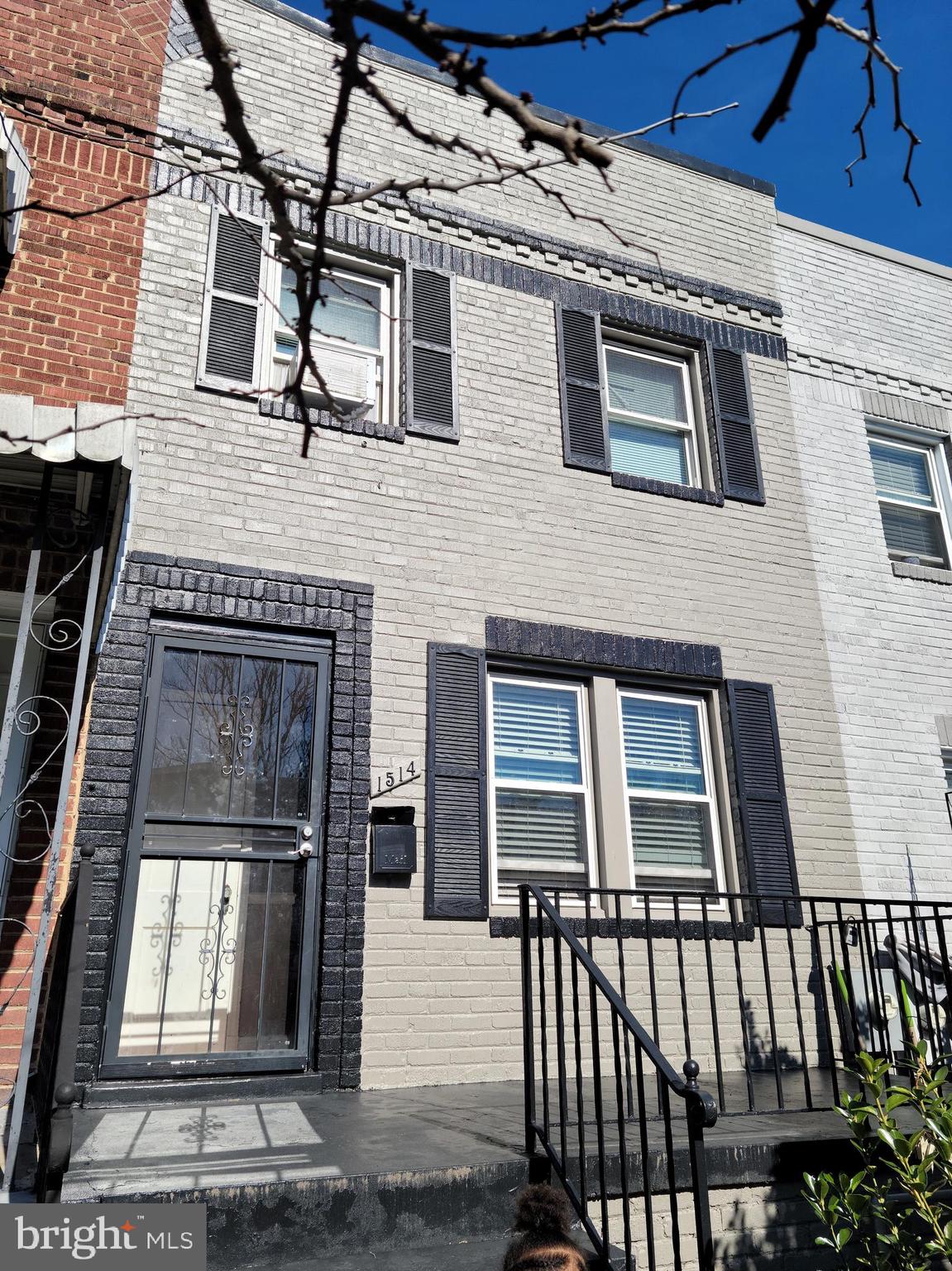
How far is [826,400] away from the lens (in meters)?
8.11

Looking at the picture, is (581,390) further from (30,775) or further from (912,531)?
(30,775)

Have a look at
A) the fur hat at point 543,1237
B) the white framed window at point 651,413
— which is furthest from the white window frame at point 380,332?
the fur hat at point 543,1237

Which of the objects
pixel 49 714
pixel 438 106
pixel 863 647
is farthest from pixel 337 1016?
pixel 438 106

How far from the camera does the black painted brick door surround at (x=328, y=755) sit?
462 cm

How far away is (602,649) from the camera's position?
6.21m

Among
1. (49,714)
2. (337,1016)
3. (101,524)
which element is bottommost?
(337,1016)

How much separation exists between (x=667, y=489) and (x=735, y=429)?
93 cm

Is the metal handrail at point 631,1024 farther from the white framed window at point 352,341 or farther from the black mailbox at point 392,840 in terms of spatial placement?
the white framed window at point 352,341

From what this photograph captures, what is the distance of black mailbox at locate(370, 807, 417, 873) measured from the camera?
5148mm

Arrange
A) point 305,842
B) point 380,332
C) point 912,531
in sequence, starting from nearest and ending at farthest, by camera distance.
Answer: point 305,842
point 380,332
point 912,531

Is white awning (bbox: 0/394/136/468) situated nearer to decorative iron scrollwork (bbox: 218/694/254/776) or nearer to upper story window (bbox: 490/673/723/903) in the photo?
decorative iron scrollwork (bbox: 218/694/254/776)

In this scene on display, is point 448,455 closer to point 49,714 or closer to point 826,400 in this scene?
point 49,714

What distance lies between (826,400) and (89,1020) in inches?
275

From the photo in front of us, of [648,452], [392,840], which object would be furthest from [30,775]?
[648,452]
